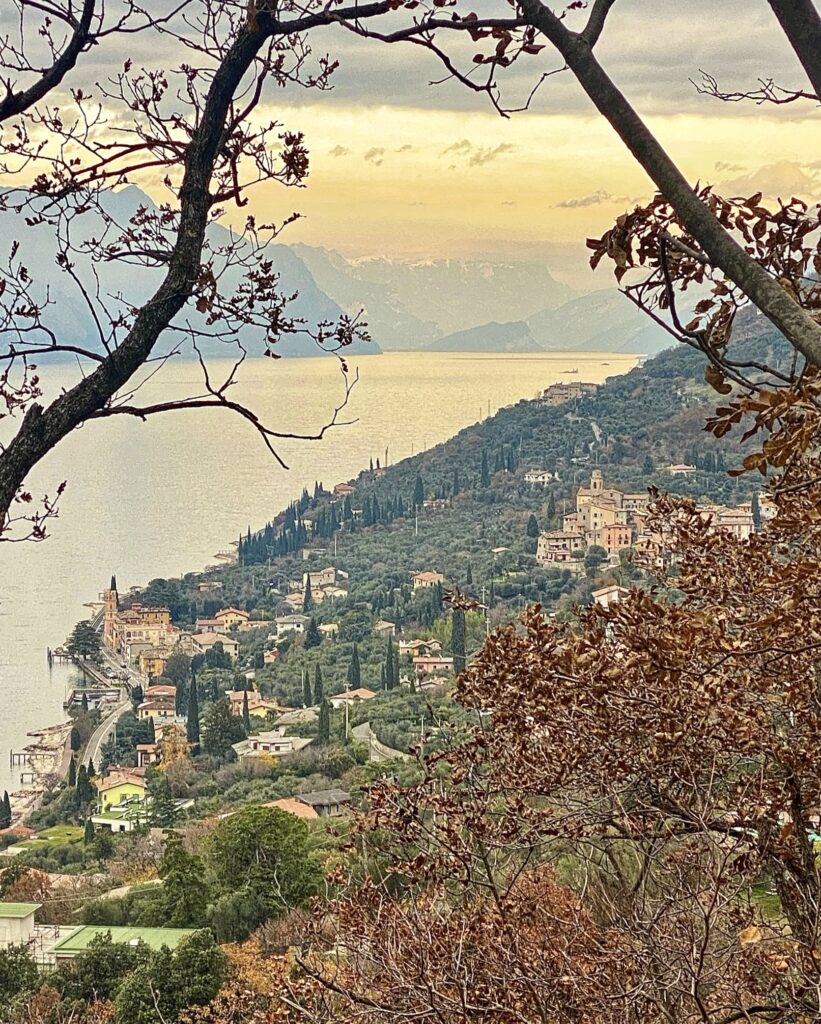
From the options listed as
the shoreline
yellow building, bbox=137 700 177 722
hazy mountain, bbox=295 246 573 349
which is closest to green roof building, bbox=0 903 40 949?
the shoreline

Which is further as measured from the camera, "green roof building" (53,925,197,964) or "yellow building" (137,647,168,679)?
"yellow building" (137,647,168,679)

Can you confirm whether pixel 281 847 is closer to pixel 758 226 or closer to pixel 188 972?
pixel 188 972

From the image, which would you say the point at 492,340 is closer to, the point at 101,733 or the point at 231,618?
the point at 231,618

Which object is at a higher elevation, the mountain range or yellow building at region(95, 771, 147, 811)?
the mountain range

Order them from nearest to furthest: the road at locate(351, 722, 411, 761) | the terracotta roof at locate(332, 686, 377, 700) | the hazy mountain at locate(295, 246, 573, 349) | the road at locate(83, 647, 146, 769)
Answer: the road at locate(351, 722, 411, 761), the terracotta roof at locate(332, 686, 377, 700), the road at locate(83, 647, 146, 769), the hazy mountain at locate(295, 246, 573, 349)

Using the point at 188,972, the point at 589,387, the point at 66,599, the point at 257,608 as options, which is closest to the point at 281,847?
the point at 188,972

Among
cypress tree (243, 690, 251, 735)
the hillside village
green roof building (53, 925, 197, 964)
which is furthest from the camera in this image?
cypress tree (243, 690, 251, 735)

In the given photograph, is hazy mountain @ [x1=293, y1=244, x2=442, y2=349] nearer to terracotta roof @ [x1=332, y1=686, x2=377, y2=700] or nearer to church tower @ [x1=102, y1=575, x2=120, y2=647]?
church tower @ [x1=102, y1=575, x2=120, y2=647]

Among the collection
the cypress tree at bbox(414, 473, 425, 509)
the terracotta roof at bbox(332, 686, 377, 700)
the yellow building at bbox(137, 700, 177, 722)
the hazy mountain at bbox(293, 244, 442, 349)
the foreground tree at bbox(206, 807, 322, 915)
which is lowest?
the yellow building at bbox(137, 700, 177, 722)
